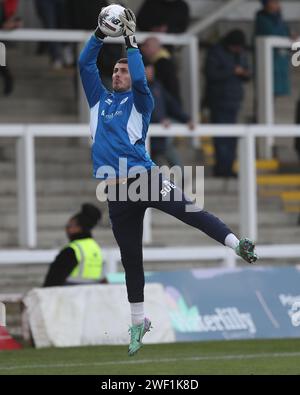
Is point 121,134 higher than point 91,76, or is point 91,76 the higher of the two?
point 91,76

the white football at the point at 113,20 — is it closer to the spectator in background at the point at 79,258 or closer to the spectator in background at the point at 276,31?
the spectator in background at the point at 79,258

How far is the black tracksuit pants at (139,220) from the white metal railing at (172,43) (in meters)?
7.77

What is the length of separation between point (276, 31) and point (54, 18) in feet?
10.3

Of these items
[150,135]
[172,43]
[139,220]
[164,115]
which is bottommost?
[139,220]

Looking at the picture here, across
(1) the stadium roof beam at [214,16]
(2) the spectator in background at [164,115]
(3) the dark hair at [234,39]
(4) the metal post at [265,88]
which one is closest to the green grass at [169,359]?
(2) the spectator in background at [164,115]

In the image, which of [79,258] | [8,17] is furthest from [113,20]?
[8,17]

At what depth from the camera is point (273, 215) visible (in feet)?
71.9

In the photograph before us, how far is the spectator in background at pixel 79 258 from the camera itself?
17.6 meters

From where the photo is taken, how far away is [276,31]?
23031 millimetres

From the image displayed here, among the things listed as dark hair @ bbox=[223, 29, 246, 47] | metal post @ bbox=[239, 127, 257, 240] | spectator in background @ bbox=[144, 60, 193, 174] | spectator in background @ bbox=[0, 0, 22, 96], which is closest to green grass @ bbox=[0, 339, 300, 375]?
metal post @ bbox=[239, 127, 257, 240]

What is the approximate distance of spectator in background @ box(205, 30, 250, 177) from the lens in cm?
2145

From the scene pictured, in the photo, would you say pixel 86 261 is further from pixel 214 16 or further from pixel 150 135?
pixel 214 16

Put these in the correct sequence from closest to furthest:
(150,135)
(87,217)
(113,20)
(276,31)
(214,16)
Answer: (113,20) → (87,217) → (150,135) → (214,16) → (276,31)

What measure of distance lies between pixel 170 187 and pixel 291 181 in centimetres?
897
